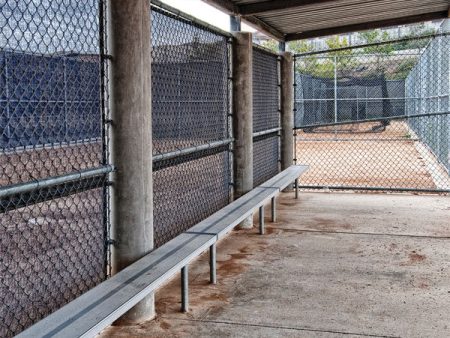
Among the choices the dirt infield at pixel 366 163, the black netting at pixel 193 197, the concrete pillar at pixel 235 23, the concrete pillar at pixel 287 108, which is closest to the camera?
the black netting at pixel 193 197

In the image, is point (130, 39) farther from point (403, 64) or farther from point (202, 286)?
point (403, 64)

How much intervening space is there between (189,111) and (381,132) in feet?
73.8

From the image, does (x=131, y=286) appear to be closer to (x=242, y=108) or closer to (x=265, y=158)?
(x=242, y=108)

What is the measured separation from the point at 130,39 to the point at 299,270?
9.15 ft

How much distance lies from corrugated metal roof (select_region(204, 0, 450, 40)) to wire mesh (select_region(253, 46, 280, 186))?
0.46 metres

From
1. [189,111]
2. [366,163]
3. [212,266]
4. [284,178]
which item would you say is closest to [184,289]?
[212,266]

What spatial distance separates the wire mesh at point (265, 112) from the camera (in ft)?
29.2

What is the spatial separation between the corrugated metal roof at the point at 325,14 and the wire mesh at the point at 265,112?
1.51ft

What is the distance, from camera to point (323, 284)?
18.0 ft

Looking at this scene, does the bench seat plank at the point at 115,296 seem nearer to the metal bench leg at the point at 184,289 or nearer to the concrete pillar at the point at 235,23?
the metal bench leg at the point at 184,289

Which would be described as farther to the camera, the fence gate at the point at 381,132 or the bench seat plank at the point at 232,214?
the fence gate at the point at 381,132

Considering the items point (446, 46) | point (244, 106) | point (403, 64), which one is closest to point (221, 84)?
point (244, 106)

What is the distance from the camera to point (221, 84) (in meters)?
7.43

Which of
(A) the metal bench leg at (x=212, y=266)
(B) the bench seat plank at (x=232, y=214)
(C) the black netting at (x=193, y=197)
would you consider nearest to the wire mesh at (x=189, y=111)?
(C) the black netting at (x=193, y=197)
